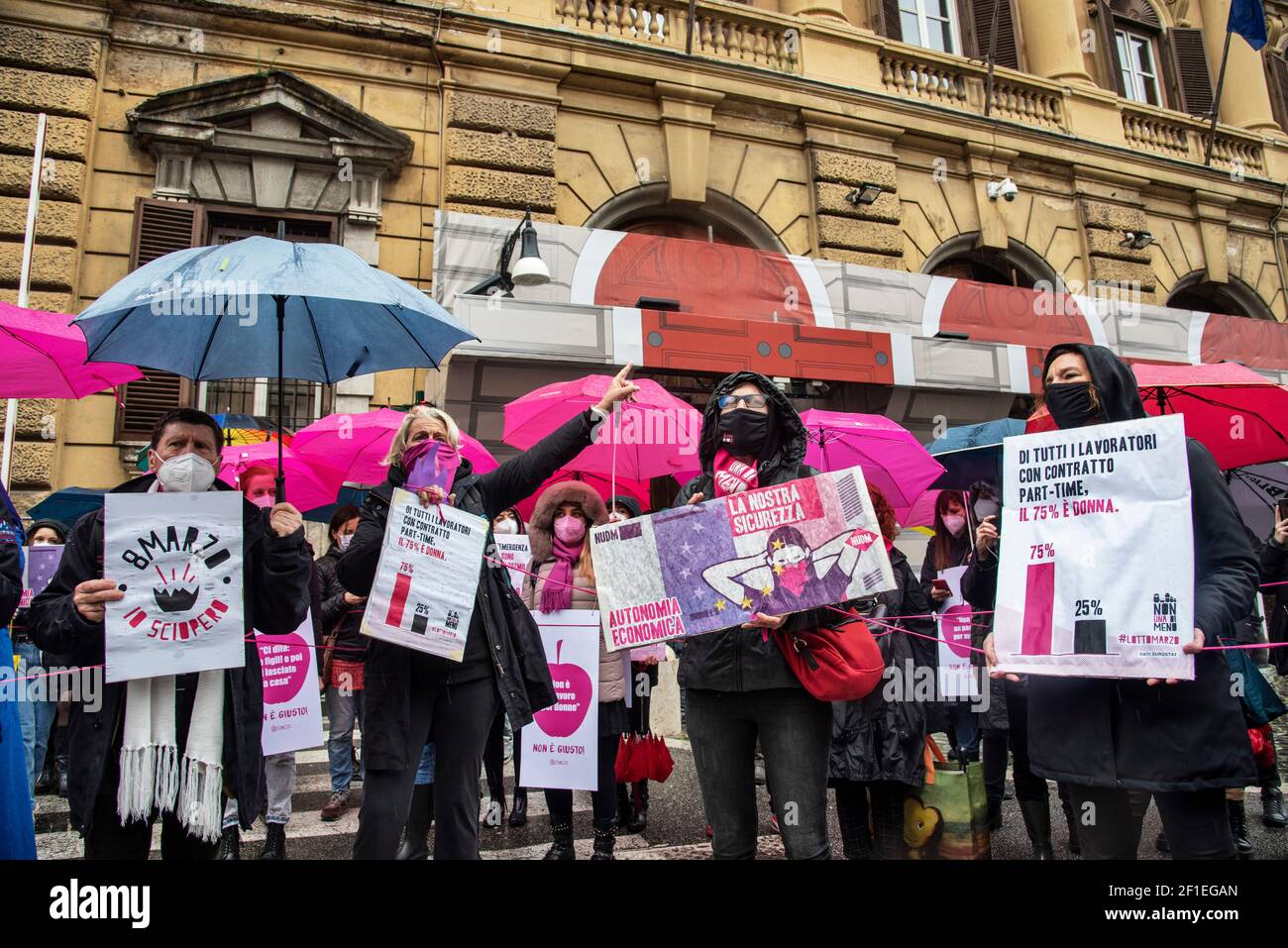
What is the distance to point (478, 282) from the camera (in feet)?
32.9

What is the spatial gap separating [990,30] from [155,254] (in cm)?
1292

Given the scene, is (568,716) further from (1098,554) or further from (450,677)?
(1098,554)

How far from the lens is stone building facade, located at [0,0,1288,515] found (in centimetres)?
932

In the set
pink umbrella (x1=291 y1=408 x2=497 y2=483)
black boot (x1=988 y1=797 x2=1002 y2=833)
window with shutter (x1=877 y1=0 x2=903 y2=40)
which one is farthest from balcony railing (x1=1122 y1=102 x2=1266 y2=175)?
pink umbrella (x1=291 y1=408 x2=497 y2=483)

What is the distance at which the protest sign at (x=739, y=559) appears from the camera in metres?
2.92

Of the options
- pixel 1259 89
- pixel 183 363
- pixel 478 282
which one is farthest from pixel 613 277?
pixel 1259 89

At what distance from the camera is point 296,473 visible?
23.2 ft

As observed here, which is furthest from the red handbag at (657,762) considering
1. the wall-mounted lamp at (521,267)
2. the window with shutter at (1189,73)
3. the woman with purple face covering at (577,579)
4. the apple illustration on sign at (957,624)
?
the window with shutter at (1189,73)

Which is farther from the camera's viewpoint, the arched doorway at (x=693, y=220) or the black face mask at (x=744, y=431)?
the arched doorway at (x=693, y=220)

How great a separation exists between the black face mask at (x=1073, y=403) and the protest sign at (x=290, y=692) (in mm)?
3903

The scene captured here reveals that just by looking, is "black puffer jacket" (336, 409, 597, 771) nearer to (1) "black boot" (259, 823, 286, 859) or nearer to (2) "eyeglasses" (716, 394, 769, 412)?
(2) "eyeglasses" (716, 394, 769, 412)

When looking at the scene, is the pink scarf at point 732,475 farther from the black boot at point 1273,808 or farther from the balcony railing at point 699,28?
the balcony railing at point 699,28

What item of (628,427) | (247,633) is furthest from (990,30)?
(247,633)
